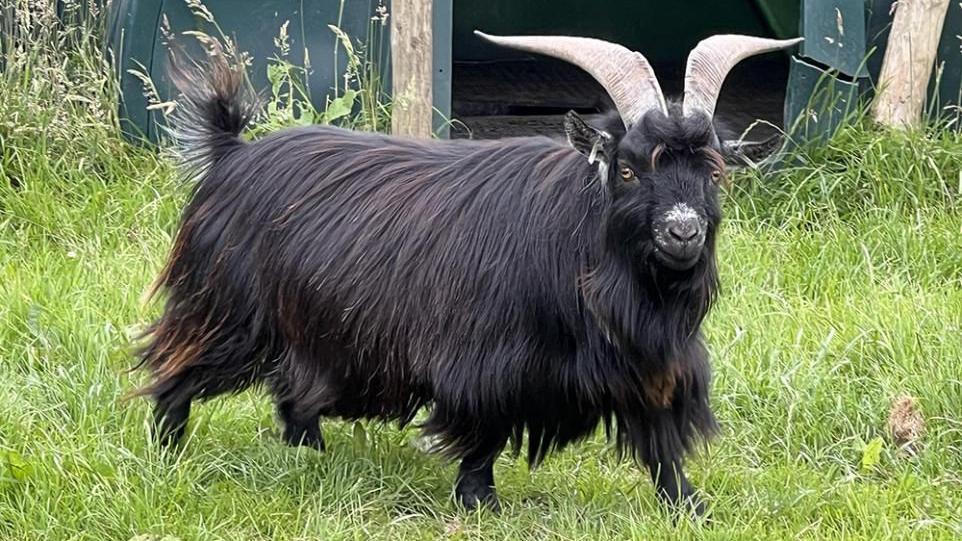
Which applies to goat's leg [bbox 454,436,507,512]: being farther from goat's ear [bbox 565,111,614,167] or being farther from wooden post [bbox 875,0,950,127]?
wooden post [bbox 875,0,950,127]

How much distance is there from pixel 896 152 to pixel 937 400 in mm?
2248

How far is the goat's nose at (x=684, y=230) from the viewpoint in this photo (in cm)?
407

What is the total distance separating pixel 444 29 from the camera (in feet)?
25.2

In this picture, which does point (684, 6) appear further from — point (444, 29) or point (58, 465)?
point (58, 465)

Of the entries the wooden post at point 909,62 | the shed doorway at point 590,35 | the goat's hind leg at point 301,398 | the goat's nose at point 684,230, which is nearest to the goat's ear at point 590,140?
the goat's nose at point 684,230

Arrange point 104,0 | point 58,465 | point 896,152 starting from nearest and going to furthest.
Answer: point 58,465 < point 896,152 < point 104,0

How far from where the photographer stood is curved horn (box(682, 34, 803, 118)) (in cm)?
432

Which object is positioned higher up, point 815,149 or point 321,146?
point 321,146

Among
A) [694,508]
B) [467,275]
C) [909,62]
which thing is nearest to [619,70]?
[467,275]

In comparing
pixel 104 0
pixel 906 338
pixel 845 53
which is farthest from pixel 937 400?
pixel 104 0

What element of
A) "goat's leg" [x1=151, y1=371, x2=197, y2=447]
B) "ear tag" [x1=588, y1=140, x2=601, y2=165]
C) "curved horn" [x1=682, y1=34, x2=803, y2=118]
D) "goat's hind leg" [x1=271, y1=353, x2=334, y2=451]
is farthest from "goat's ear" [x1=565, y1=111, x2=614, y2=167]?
"goat's leg" [x1=151, y1=371, x2=197, y2=447]

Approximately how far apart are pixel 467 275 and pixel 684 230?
2.56 ft

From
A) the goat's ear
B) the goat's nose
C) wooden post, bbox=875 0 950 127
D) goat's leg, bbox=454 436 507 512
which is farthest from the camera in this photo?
wooden post, bbox=875 0 950 127

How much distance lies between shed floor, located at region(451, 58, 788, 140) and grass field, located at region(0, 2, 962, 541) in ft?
7.87
